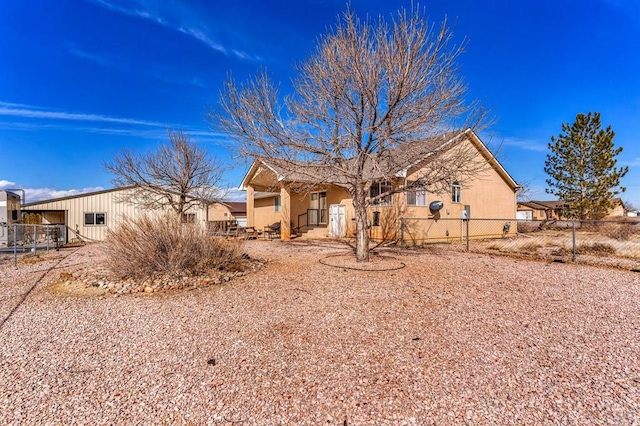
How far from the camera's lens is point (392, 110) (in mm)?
7809

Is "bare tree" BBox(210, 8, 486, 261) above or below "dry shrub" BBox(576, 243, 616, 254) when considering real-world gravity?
above

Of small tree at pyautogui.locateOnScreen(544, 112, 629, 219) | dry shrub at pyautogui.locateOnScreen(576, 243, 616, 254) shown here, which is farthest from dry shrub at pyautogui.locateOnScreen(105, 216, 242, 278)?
small tree at pyautogui.locateOnScreen(544, 112, 629, 219)

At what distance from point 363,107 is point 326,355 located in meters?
6.27

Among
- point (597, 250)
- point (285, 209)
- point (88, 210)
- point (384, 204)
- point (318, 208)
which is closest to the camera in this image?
point (597, 250)

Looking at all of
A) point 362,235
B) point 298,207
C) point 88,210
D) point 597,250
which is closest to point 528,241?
point 597,250

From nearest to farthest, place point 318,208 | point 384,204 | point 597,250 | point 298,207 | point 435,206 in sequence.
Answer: point 597,250
point 384,204
point 435,206
point 318,208
point 298,207

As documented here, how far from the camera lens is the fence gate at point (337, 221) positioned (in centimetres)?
1658

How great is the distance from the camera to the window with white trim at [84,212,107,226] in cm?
2033

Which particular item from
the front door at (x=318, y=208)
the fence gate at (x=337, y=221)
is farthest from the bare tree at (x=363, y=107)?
the front door at (x=318, y=208)

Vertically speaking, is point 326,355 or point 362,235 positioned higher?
point 362,235

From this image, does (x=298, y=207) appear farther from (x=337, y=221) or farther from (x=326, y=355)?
(x=326, y=355)

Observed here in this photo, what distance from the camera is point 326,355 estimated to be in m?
3.46

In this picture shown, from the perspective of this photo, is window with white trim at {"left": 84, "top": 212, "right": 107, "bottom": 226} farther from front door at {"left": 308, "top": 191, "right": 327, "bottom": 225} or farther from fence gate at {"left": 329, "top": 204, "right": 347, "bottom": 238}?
fence gate at {"left": 329, "top": 204, "right": 347, "bottom": 238}

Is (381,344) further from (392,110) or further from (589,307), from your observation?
(392,110)
